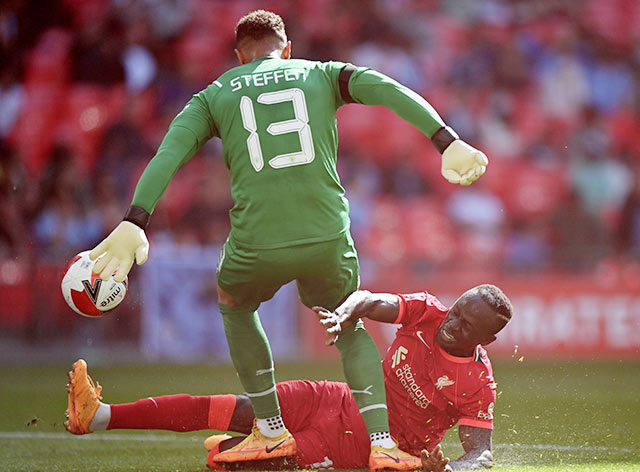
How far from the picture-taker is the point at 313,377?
27.5 ft

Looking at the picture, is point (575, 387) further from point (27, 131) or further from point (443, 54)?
point (27, 131)

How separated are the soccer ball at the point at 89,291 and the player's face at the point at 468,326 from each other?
1476mm

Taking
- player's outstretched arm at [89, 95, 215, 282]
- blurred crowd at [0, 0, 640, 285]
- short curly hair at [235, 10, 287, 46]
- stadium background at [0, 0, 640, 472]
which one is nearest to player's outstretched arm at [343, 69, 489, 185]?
short curly hair at [235, 10, 287, 46]

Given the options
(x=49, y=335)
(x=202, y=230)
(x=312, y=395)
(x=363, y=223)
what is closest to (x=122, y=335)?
(x=49, y=335)

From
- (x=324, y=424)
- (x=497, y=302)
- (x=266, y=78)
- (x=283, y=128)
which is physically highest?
(x=266, y=78)

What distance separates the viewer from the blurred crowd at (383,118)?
11.8 meters

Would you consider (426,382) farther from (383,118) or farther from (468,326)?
(383,118)

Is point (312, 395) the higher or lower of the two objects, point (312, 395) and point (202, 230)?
the lower

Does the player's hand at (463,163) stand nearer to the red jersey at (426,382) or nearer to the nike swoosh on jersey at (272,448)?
the red jersey at (426,382)

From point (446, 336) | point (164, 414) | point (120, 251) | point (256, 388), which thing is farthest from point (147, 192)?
point (446, 336)

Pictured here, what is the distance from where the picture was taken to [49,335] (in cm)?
1055

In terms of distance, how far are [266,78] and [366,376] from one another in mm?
1345

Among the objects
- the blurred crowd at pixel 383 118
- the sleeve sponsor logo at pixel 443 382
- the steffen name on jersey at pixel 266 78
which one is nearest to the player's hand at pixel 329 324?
the sleeve sponsor logo at pixel 443 382

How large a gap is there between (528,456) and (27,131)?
1007 cm
